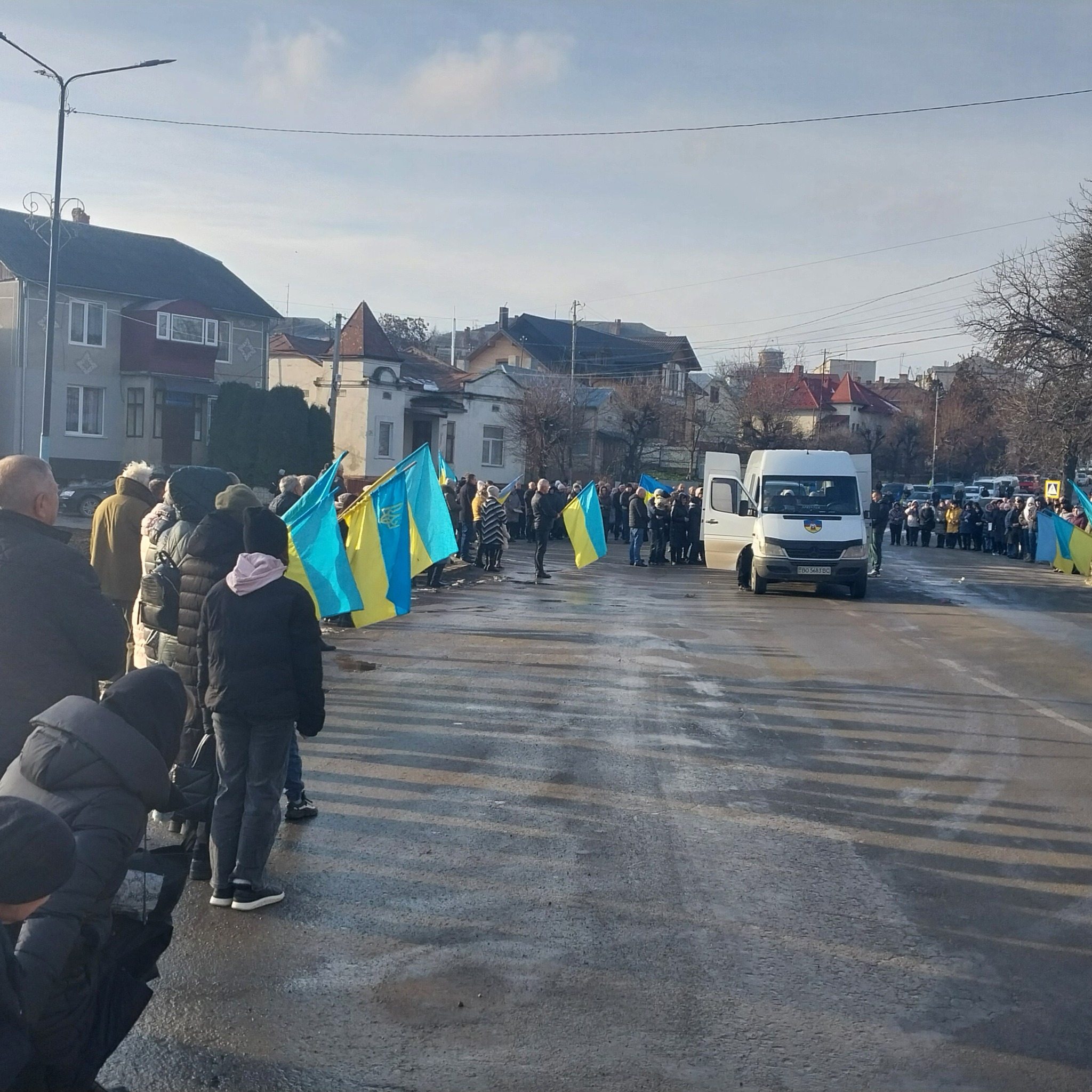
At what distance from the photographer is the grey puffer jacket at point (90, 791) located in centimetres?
304

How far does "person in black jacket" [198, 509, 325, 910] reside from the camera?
18.4 ft

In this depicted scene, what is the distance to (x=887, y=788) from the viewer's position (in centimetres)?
798

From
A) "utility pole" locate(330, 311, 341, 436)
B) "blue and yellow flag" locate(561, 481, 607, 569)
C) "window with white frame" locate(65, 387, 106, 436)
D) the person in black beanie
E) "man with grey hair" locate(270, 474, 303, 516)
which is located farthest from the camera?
"window with white frame" locate(65, 387, 106, 436)

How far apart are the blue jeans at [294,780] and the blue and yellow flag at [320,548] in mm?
4353

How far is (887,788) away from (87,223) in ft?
164

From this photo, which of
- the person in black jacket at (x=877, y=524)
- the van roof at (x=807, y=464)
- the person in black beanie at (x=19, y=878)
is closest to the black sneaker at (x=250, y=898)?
the person in black beanie at (x=19, y=878)

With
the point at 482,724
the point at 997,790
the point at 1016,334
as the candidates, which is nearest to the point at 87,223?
the point at 1016,334

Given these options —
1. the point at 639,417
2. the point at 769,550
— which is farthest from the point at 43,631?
the point at 639,417

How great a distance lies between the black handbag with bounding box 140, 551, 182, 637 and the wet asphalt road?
4.33ft

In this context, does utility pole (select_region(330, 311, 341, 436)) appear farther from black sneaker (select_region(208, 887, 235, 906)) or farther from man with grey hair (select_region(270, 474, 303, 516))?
black sneaker (select_region(208, 887, 235, 906))

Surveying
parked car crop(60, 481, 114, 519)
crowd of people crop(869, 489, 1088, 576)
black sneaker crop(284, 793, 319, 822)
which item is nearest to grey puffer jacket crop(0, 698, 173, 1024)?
black sneaker crop(284, 793, 319, 822)

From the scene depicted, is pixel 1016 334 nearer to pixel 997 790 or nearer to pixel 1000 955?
pixel 997 790

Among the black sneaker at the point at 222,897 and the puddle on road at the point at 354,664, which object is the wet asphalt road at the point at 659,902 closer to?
the black sneaker at the point at 222,897

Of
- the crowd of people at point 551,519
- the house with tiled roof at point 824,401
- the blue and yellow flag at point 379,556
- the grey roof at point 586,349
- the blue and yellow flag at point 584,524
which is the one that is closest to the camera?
the blue and yellow flag at point 379,556
